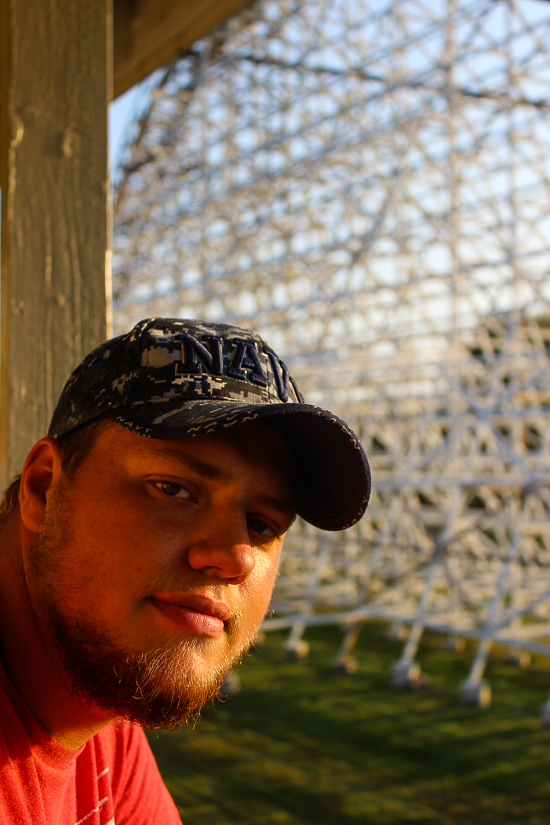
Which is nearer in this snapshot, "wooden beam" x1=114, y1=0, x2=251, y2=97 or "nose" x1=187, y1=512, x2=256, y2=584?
"nose" x1=187, y1=512, x2=256, y2=584

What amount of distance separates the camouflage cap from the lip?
127mm

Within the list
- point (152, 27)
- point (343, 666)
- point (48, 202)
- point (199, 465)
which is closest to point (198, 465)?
point (199, 465)

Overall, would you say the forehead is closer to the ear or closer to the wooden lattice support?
the ear

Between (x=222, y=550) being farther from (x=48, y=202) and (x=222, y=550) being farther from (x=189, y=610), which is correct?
(x=48, y=202)

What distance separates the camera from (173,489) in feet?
2.02

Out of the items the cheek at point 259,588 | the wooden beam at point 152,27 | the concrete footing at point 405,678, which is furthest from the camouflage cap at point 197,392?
the concrete footing at point 405,678

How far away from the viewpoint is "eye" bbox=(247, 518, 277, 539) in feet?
2.15

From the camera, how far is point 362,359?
19.3 feet

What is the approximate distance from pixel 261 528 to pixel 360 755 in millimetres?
3327

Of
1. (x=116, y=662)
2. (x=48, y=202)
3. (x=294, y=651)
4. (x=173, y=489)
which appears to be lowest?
(x=294, y=651)

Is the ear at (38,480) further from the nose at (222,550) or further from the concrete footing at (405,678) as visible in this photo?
the concrete footing at (405,678)

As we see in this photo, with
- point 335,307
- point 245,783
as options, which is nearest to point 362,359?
point 335,307

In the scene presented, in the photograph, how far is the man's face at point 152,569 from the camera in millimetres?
589

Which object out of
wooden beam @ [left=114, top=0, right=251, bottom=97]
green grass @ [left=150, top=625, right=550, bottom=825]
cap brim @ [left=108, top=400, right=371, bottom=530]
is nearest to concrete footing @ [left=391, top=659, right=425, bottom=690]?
green grass @ [left=150, top=625, right=550, bottom=825]
